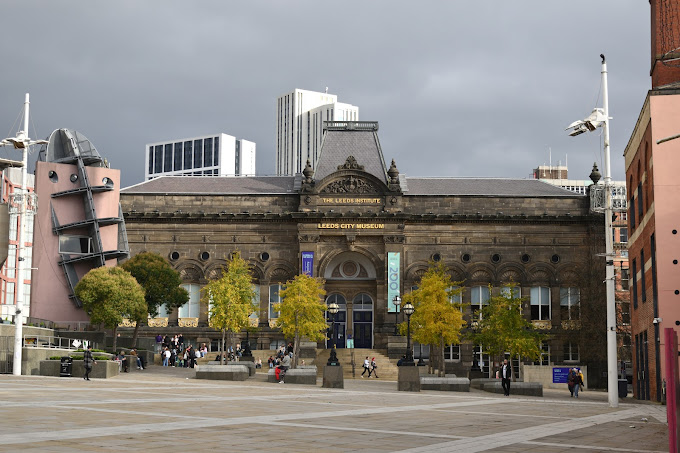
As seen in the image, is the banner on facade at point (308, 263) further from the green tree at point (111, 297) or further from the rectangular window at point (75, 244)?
the rectangular window at point (75, 244)

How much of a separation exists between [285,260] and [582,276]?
2459 cm

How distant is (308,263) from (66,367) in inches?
1208

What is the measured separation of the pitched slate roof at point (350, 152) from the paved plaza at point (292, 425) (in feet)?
149

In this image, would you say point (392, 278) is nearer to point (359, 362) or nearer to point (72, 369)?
point (359, 362)

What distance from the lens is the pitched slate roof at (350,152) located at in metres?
75.2

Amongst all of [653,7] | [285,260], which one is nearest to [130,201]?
[285,260]

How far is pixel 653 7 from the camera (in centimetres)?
4766

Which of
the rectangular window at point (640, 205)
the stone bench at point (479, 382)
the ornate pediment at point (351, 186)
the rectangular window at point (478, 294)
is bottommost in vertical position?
the stone bench at point (479, 382)

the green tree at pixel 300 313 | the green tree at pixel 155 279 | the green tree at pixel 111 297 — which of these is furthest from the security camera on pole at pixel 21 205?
the green tree at pixel 155 279

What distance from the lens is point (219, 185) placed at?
76.9 metres

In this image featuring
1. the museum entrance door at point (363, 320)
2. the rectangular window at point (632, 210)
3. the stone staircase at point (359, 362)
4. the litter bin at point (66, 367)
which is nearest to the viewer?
the litter bin at point (66, 367)

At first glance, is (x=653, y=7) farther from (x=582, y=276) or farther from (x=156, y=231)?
(x=156, y=231)

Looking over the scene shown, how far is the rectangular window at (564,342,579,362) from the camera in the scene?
71.8 m

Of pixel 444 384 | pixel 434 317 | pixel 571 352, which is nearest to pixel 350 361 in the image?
pixel 434 317
